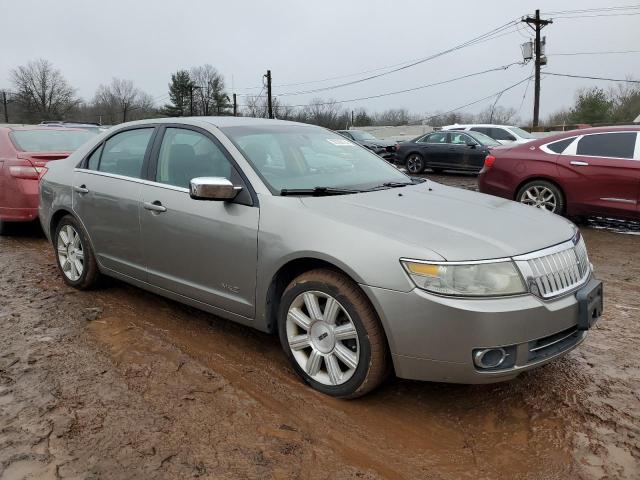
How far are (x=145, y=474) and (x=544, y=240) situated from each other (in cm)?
228

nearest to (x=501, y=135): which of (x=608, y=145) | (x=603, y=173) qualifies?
(x=608, y=145)

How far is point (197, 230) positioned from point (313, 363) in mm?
1170

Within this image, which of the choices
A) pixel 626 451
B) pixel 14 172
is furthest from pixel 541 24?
pixel 626 451

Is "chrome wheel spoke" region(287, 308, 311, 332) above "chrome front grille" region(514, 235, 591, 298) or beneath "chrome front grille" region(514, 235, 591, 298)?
beneath

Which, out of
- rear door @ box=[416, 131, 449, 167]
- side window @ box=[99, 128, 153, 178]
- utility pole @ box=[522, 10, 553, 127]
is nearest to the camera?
side window @ box=[99, 128, 153, 178]

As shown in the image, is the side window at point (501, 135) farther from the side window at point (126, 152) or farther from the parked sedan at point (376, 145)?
the side window at point (126, 152)

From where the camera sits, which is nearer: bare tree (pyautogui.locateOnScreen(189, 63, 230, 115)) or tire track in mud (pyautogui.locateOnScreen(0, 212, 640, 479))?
tire track in mud (pyautogui.locateOnScreen(0, 212, 640, 479))

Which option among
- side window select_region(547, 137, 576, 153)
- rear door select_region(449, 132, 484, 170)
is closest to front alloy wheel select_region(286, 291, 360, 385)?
side window select_region(547, 137, 576, 153)

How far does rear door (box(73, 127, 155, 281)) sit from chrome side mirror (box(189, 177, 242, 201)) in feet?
3.13

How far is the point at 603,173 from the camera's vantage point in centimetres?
727

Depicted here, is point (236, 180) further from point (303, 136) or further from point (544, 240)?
point (544, 240)

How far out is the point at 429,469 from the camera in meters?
2.43

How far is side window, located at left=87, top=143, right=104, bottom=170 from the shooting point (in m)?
4.60

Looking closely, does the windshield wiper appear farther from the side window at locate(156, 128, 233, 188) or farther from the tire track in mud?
the tire track in mud
